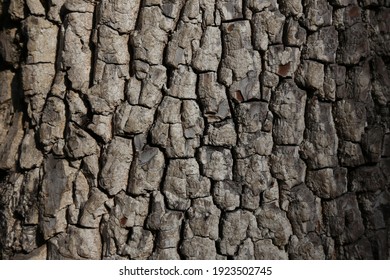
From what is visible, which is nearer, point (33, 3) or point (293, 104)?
point (293, 104)

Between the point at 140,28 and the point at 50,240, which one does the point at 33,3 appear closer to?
the point at 140,28

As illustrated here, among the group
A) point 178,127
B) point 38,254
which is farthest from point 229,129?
point 38,254

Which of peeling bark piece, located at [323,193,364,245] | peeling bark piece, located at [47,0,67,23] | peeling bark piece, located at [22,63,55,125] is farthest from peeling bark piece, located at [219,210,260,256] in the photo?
peeling bark piece, located at [47,0,67,23]

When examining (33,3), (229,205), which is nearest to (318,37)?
(229,205)

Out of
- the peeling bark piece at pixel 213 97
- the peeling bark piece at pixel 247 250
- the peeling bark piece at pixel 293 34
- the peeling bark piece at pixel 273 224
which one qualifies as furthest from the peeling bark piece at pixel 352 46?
the peeling bark piece at pixel 247 250

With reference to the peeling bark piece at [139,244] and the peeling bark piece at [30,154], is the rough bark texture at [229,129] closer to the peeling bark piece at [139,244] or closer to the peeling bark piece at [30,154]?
the peeling bark piece at [139,244]

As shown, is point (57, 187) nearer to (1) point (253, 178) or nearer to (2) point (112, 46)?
(2) point (112, 46)
